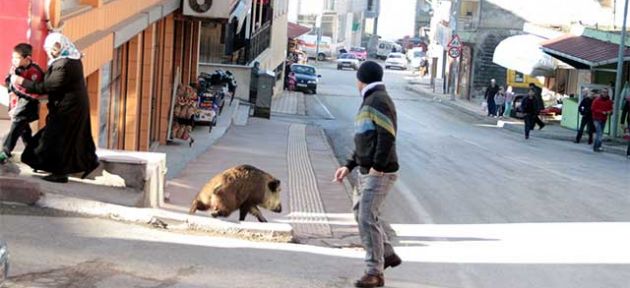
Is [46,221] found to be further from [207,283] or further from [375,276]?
[375,276]

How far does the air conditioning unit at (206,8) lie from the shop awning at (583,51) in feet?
50.8

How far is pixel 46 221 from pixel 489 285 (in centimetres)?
390

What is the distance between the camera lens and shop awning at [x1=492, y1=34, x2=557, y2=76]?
42656mm

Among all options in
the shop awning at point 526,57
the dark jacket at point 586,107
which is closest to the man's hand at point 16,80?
the dark jacket at point 586,107

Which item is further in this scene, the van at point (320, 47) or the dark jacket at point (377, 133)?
the van at point (320, 47)

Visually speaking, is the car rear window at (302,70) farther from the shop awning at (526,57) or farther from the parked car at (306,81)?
the shop awning at (526,57)

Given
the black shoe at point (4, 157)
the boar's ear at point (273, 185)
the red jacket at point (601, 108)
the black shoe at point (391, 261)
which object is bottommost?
the black shoe at point (391, 261)

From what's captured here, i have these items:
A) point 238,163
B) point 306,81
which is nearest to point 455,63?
point 306,81

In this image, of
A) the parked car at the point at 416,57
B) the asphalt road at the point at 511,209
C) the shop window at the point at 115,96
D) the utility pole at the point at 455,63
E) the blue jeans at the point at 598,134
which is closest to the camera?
the asphalt road at the point at 511,209

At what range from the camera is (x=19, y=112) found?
999 centimetres

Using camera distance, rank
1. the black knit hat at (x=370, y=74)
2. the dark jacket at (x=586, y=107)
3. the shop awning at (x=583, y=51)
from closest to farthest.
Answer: the black knit hat at (x=370, y=74)
the dark jacket at (x=586, y=107)
the shop awning at (x=583, y=51)

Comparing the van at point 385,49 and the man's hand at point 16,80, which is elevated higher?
the van at point 385,49

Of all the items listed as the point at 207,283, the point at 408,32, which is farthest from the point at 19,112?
the point at 408,32

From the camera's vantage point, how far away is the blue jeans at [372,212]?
7949 mm
